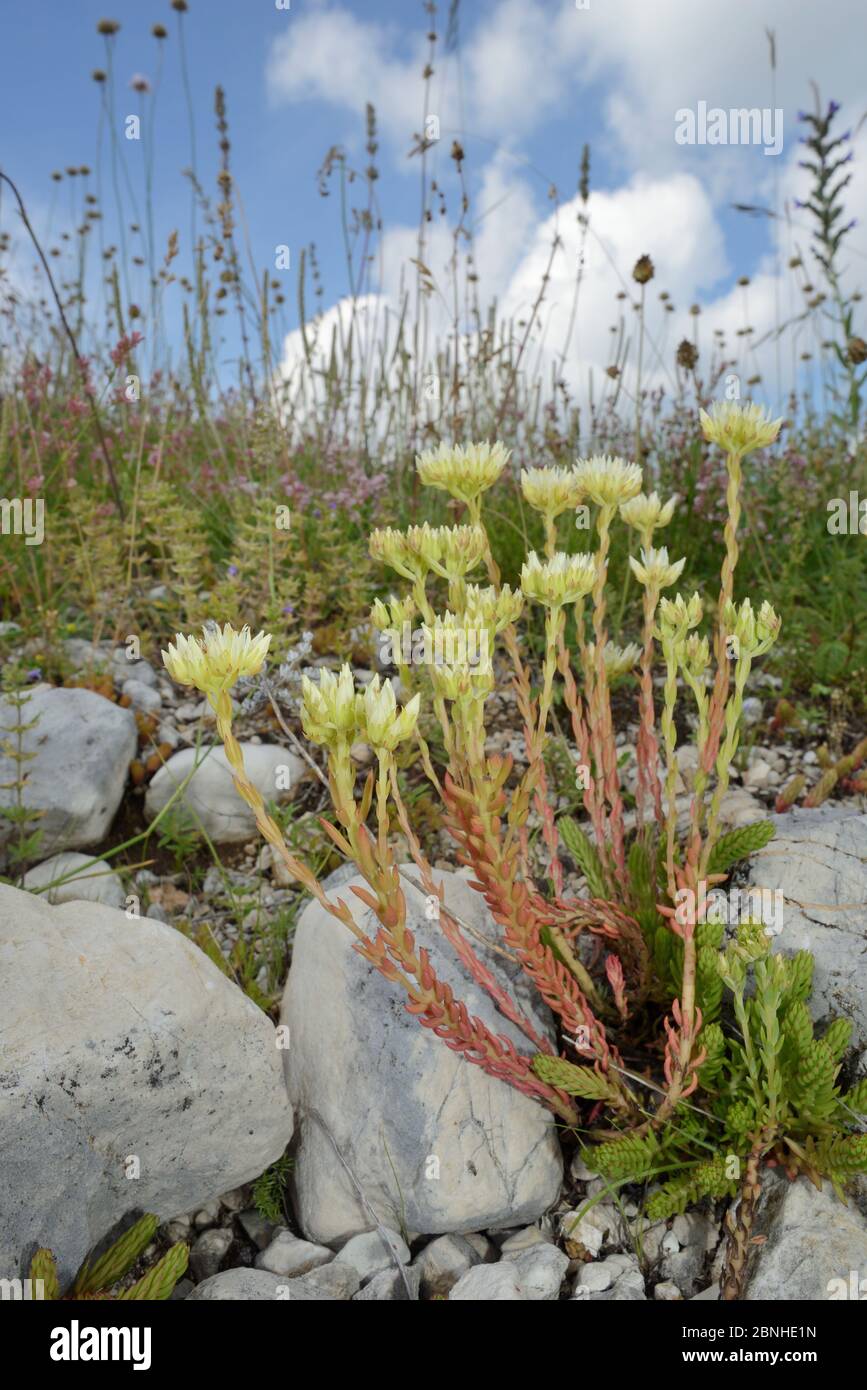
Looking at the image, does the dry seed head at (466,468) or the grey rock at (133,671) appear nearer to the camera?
the dry seed head at (466,468)

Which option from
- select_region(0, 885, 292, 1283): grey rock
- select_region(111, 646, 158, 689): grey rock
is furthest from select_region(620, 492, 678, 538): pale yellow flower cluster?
select_region(111, 646, 158, 689): grey rock

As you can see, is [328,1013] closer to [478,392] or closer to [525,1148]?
[525,1148]

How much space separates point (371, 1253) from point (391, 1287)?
0.12 metres

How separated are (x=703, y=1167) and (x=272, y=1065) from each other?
0.96 meters

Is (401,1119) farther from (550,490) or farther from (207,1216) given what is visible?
(550,490)

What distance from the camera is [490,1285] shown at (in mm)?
1853

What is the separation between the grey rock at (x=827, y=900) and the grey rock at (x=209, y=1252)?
1.47 metres

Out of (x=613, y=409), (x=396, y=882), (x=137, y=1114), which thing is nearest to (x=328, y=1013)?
(x=137, y=1114)

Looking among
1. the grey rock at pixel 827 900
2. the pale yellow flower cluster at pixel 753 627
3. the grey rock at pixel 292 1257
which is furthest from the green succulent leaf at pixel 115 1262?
the pale yellow flower cluster at pixel 753 627

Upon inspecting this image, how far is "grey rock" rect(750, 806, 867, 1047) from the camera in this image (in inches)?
84.5

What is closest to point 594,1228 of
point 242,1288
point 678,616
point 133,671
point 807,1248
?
point 807,1248

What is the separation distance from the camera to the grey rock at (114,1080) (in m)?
1.82

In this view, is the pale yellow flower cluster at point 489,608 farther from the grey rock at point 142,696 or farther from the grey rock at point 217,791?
the grey rock at point 142,696
